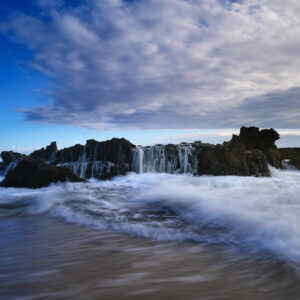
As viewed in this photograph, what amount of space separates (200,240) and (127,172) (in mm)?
12625

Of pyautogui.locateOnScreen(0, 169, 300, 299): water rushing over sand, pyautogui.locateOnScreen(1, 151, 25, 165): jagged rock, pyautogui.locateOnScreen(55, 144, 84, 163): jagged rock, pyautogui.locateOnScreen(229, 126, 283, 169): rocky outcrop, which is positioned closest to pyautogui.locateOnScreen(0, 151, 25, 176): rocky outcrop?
pyautogui.locateOnScreen(1, 151, 25, 165): jagged rock

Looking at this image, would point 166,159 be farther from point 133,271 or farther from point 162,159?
point 133,271

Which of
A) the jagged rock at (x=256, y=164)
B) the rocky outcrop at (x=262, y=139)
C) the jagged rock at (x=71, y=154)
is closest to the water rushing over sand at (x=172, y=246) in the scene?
the jagged rock at (x=256, y=164)

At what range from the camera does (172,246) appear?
2939 mm

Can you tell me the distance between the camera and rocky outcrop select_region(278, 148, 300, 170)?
3013cm

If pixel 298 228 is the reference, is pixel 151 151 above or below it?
above

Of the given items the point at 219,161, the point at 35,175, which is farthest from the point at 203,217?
the point at 219,161

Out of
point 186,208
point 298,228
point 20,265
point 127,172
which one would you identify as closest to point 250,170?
point 127,172

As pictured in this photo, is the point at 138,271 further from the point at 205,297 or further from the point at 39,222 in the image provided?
the point at 39,222

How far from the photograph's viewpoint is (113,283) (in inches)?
77.9

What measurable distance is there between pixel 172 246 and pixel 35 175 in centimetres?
945

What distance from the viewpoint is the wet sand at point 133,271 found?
183 centimetres

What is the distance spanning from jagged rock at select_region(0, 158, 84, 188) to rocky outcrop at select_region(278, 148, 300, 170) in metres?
29.6

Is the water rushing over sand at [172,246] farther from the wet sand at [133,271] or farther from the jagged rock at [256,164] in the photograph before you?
the jagged rock at [256,164]
